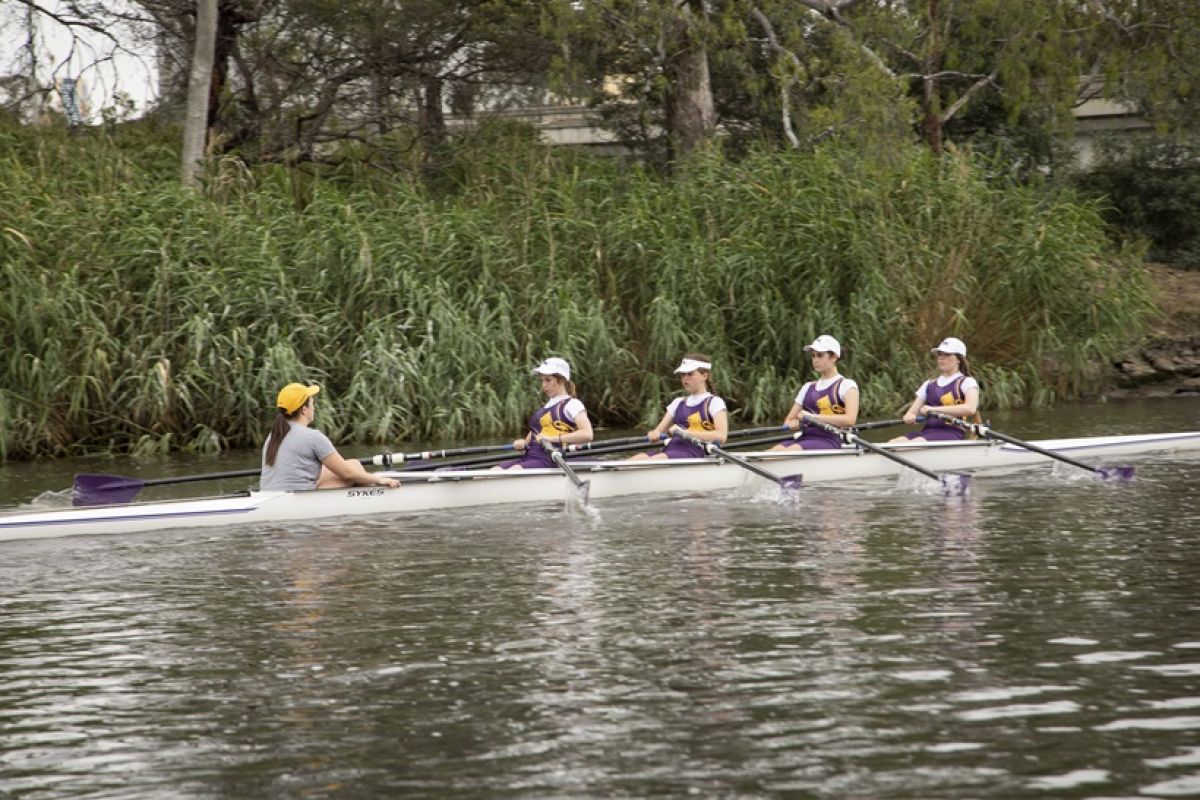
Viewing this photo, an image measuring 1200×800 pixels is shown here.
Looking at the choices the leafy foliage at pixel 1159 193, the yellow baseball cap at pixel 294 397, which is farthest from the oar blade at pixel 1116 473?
the leafy foliage at pixel 1159 193

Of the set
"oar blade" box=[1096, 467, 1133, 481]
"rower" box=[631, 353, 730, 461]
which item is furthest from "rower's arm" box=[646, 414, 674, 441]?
"oar blade" box=[1096, 467, 1133, 481]

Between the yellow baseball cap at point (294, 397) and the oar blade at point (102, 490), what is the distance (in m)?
1.22

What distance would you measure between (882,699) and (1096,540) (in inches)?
178

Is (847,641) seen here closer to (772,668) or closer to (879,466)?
(772,668)

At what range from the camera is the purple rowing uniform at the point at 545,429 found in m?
13.3

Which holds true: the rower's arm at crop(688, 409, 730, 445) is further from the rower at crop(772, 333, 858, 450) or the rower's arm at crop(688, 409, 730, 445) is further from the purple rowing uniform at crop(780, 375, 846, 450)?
the purple rowing uniform at crop(780, 375, 846, 450)

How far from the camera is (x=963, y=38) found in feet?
91.7

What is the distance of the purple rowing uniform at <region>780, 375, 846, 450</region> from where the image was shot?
1428 cm

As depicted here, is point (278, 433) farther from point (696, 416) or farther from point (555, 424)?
point (696, 416)

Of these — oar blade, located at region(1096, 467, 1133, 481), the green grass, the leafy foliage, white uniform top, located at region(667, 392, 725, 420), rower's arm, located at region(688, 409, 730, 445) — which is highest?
the leafy foliage

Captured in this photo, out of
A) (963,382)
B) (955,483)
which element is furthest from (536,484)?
(963,382)

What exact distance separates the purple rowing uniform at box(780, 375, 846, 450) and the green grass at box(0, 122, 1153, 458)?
14.3 ft

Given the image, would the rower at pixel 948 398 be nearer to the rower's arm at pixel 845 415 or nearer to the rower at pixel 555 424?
the rower's arm at pixel 845 415

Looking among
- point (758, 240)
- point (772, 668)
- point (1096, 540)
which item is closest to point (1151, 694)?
point (772, 668)
